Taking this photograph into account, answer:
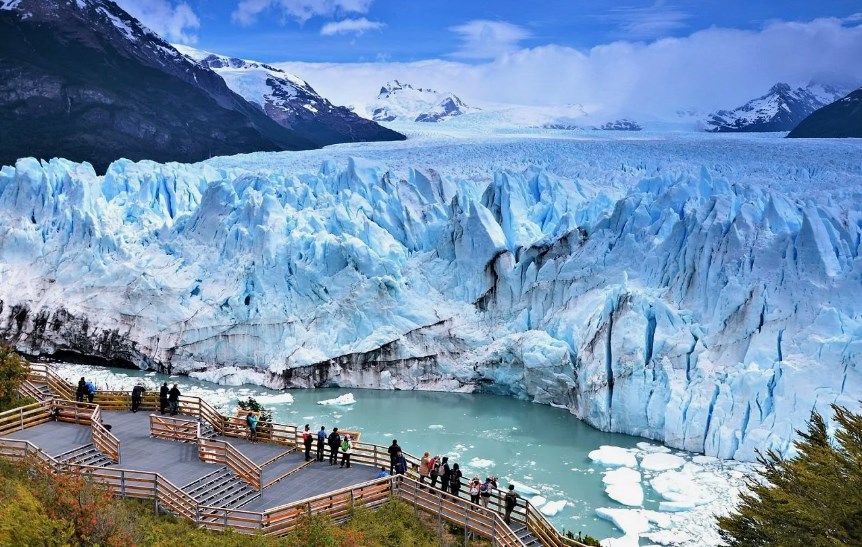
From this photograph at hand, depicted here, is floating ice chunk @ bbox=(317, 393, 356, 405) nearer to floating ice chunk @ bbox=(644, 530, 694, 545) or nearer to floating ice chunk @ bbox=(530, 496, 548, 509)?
floating ice chunk @ bbox=(530, 496, 548, 509)

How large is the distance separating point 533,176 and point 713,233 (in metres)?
8.10

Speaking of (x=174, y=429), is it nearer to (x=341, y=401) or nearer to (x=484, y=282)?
(x=341, y=401)

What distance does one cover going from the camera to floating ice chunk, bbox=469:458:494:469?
14.2m

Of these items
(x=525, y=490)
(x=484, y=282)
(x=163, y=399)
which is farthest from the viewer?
(x=484, y=282)

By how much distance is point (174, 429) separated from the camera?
11008 millimetres

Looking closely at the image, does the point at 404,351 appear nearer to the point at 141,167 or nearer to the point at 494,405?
the point at 494,405

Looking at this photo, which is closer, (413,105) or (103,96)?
(103,96)

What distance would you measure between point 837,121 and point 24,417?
38008mm

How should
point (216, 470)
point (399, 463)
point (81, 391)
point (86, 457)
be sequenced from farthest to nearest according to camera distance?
1. point (81, 391)
2. point (86, 457)
3. point (216, 470)
4. point (399, 463)

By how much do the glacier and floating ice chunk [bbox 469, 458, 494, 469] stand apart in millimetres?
2996

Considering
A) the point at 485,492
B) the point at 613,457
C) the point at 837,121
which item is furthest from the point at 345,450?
the point at 837,121

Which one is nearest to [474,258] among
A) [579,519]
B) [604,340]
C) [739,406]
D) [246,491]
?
[604,340]

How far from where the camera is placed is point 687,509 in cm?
1220

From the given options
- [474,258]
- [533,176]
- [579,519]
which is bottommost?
[579,519]
